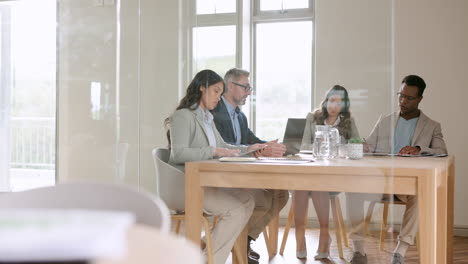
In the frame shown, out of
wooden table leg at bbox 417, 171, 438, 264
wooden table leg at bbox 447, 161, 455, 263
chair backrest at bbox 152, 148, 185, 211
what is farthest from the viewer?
wooden table leg at bbox 447, 161, 455, 263

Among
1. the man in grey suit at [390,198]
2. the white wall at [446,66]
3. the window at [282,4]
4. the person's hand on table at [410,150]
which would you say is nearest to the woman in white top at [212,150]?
the window at [282,4]

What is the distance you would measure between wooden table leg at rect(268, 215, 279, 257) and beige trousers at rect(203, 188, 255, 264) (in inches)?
5.2

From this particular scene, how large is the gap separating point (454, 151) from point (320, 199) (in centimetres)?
269

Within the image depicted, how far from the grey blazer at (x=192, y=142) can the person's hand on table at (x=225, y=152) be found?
0.05 feet

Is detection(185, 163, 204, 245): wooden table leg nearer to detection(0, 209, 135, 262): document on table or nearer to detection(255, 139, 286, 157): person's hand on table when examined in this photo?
detection(255, 139, 286, 157): person's hand on table

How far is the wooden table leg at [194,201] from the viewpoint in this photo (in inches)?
110

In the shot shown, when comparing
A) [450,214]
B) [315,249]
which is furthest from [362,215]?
[450,214]

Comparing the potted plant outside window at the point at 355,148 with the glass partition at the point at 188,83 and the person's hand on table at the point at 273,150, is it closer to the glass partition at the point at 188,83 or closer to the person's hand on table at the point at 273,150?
the glass partition at the point at 188,83

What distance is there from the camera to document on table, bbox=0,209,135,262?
574mm

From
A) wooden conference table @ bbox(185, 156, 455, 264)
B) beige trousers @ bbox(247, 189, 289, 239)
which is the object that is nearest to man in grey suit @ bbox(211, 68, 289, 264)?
beige trousers @ bbox(247, 189, 289, 239)

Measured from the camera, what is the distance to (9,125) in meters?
3.45

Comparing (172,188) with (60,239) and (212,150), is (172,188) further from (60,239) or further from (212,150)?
(60,239)

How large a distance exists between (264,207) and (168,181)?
0.51 metres

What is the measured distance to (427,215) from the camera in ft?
8.37
